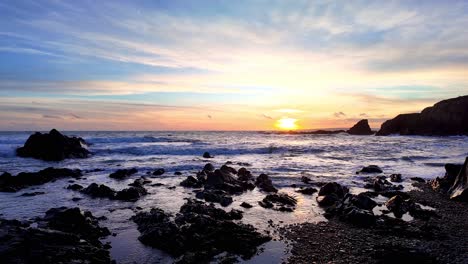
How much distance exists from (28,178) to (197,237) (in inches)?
708

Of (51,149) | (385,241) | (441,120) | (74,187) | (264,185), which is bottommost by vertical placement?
(385,241)

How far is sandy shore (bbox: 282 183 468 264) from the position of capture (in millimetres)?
10180

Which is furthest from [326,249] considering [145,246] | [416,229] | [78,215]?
[78,215]

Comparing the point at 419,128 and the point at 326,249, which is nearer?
the point at 326,249

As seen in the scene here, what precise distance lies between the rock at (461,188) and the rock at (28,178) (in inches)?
1019

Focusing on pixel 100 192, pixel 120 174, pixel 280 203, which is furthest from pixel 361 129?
pixel 100 192

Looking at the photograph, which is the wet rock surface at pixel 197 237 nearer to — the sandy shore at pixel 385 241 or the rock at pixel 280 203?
the sandy shore at pixel 385 241

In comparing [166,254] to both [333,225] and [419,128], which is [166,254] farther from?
[419,128]

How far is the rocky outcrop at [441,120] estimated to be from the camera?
89.8 metres

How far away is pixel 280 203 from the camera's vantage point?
17484 millimetres

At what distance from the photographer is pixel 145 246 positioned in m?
11.3

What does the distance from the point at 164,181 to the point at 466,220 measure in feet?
61.8

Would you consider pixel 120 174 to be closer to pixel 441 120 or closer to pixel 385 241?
pixel 385 241

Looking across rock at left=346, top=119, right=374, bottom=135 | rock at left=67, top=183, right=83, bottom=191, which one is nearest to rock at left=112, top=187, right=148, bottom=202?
rock at left=67, top=183, right=83, bottom=191
